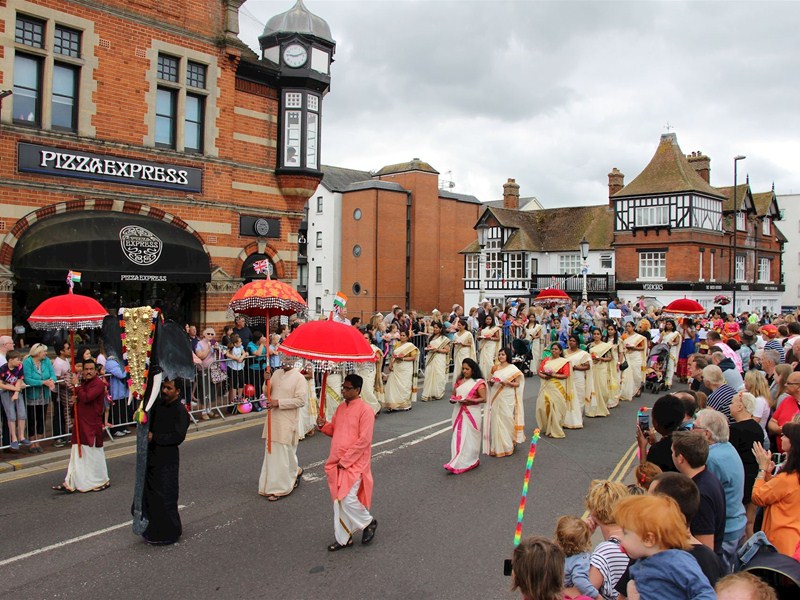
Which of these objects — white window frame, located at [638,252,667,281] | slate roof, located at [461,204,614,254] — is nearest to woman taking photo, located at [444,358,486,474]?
white window frame, located at [638,252,667,281]

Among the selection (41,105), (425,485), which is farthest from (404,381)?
(41,105)

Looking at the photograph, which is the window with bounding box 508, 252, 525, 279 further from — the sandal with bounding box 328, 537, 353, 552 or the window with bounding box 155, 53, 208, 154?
the sandal with bounding box 328, 537, 353, 552

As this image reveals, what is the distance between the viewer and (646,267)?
136ft

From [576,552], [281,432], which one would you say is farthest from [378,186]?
[576,552]

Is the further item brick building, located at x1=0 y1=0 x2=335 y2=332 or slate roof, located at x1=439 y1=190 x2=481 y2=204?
slate roof, located at x1=439 y1=190 x2=481 y2=204

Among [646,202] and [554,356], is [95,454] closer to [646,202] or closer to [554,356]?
[554,356]

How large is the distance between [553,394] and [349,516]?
5.95m

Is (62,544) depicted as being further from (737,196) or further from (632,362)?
(737,196)

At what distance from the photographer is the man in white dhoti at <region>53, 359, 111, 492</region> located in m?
8.41

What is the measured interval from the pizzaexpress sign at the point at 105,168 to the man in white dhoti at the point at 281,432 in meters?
9.10

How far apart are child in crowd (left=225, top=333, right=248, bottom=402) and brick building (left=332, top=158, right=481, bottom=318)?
34.1m

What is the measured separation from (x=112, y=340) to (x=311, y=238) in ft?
151

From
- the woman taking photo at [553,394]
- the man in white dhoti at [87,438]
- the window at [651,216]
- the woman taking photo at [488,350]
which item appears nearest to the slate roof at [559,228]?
the window at [651,216]

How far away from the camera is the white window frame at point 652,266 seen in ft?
133
